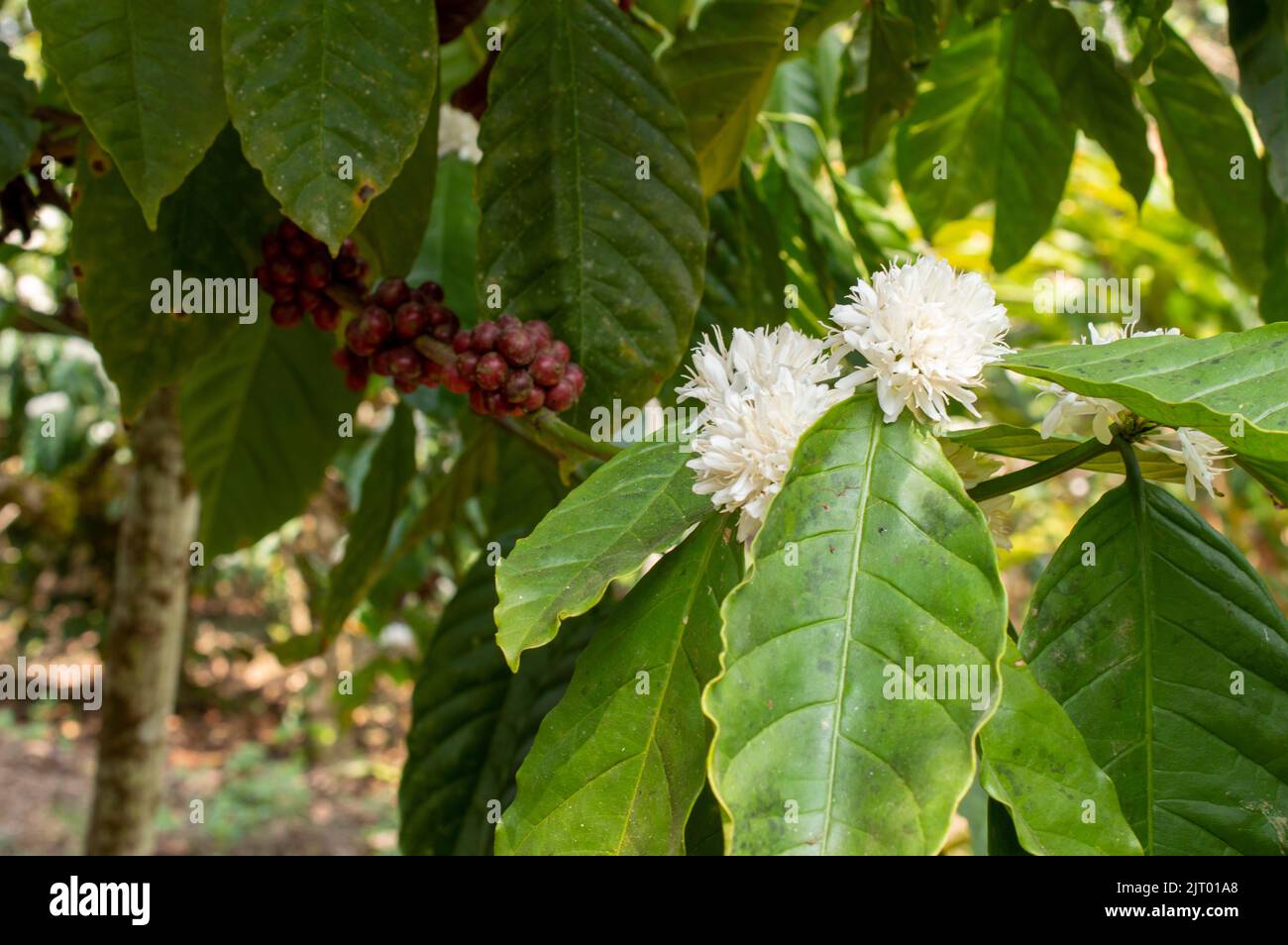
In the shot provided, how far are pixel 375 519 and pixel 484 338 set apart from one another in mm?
551

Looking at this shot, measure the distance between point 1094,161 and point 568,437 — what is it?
2.37 metres

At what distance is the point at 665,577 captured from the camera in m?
0.57

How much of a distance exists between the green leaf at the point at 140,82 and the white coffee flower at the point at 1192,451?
0.56 meters

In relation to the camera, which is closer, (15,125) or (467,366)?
(467,366)

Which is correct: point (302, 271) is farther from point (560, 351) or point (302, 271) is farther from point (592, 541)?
point (592, 541)

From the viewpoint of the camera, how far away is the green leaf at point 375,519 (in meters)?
1.16

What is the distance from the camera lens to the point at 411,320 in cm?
75

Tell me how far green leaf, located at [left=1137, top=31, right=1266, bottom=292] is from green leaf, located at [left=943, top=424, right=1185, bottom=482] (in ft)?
1.78

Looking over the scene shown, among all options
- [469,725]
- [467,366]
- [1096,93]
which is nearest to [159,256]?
[467,366]

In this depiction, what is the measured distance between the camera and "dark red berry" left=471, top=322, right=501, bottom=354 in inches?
27.3

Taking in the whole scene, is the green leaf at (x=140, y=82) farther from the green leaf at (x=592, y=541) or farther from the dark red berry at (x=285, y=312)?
the green leaf at (x=592, y=541)

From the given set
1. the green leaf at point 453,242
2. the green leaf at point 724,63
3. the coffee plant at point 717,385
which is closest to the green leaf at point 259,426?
the coffee plant at point 717,385
